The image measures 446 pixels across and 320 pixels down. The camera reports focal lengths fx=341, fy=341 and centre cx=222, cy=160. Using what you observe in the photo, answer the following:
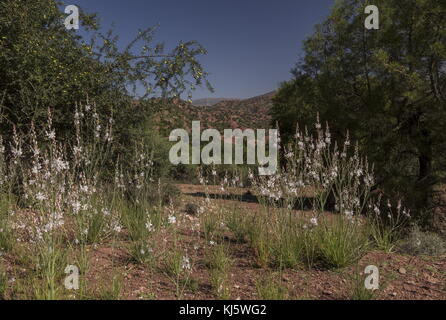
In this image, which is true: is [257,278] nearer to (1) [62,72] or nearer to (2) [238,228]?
(2) [238,228]

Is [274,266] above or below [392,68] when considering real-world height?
below

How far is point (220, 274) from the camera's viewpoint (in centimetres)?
389

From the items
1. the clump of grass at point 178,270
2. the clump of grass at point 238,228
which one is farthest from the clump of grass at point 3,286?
the clump of grass at point 238,228

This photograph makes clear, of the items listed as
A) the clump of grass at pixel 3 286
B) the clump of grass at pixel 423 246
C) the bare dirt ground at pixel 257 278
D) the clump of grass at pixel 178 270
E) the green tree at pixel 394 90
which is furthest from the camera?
the green tree at pixel 394 90

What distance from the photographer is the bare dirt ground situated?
3708 mm

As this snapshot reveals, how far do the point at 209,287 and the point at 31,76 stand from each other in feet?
20.0

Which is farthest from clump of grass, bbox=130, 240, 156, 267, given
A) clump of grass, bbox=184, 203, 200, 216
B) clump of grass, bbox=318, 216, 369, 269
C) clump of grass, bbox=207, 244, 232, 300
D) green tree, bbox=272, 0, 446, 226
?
green tree, bbox=272, 0, 446, 226

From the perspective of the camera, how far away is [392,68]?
936 cm

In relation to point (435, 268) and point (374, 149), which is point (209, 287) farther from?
point (374, 149)

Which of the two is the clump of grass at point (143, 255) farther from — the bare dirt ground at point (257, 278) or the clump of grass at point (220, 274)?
the clump of grass at point (220, 274)

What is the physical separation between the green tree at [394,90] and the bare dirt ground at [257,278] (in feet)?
19.5

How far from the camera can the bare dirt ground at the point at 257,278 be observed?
12.2ft

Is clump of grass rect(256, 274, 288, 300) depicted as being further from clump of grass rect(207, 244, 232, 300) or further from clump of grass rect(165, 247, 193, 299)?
clump of grass rect(165, 247, 193, 299)
